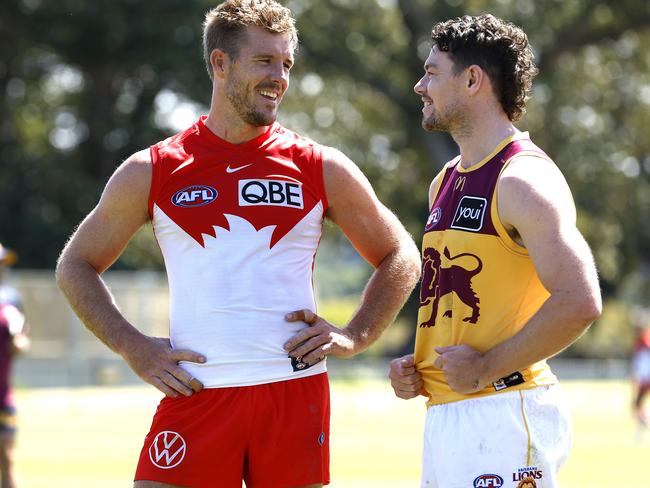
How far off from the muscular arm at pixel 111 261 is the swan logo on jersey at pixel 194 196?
15 centimetres

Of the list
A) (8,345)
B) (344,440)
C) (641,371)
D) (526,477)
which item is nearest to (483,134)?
(526,477)

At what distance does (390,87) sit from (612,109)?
13.3 meters

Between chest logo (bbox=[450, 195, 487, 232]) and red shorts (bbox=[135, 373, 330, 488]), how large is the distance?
98 cm

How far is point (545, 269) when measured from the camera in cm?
441

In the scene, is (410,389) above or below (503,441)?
above

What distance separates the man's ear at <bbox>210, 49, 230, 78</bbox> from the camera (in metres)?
5.33

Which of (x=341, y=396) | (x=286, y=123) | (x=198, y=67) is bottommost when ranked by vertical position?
(x=341, y=396)

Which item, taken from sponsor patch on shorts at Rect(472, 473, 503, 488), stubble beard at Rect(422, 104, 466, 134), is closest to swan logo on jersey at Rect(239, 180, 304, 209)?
stubble beard at Rect(422, 104, 466, 134)

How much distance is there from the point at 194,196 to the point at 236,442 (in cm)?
102

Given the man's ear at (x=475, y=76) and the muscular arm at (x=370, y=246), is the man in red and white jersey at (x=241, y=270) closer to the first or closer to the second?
the muscular arm at (x=370, y=246)

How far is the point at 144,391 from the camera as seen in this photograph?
3775cm

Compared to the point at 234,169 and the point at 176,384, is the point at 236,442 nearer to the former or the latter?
the point at 176,384

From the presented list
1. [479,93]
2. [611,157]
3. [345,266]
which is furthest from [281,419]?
[345,266]

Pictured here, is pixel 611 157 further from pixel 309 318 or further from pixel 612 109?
pixel 309 318
